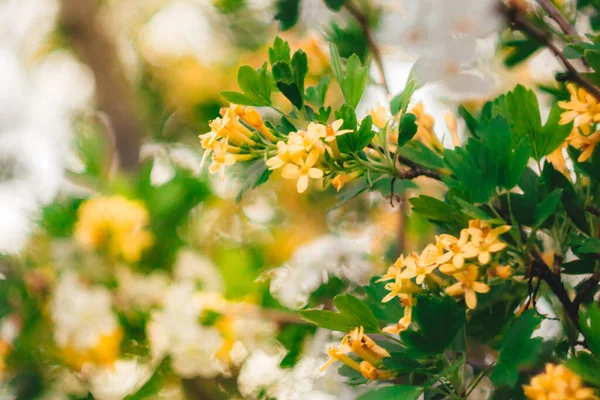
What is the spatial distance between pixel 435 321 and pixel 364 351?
0.08m

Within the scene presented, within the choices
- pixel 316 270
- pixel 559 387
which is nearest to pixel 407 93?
pixel 559 387

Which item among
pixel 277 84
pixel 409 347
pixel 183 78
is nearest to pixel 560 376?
pixel 409 347

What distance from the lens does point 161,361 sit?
0.79 metres

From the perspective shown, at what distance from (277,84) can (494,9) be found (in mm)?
240

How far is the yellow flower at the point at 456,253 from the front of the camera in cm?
39

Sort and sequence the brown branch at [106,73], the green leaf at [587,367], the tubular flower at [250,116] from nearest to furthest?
the green leaf at [587,367]
the tubular flower at [250,116]
the brown branch at [106,73]

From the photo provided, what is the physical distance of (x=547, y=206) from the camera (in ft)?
1.39

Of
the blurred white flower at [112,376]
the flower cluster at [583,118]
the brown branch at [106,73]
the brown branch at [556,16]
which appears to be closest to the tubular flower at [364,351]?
the flower cluster at [583,118]

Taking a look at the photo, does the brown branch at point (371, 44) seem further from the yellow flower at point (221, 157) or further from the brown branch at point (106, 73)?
the brown branch at point (106, 73)

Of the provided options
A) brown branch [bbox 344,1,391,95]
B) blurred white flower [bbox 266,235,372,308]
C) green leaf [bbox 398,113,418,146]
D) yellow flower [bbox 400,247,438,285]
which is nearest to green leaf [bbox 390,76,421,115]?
green leaf [bbox 398,113,418,146]

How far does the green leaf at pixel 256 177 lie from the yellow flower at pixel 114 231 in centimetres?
44

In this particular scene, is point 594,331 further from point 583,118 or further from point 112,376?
point 112,376

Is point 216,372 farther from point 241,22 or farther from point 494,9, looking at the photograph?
point 241,22

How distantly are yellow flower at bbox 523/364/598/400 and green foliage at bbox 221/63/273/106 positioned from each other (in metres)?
0.28
